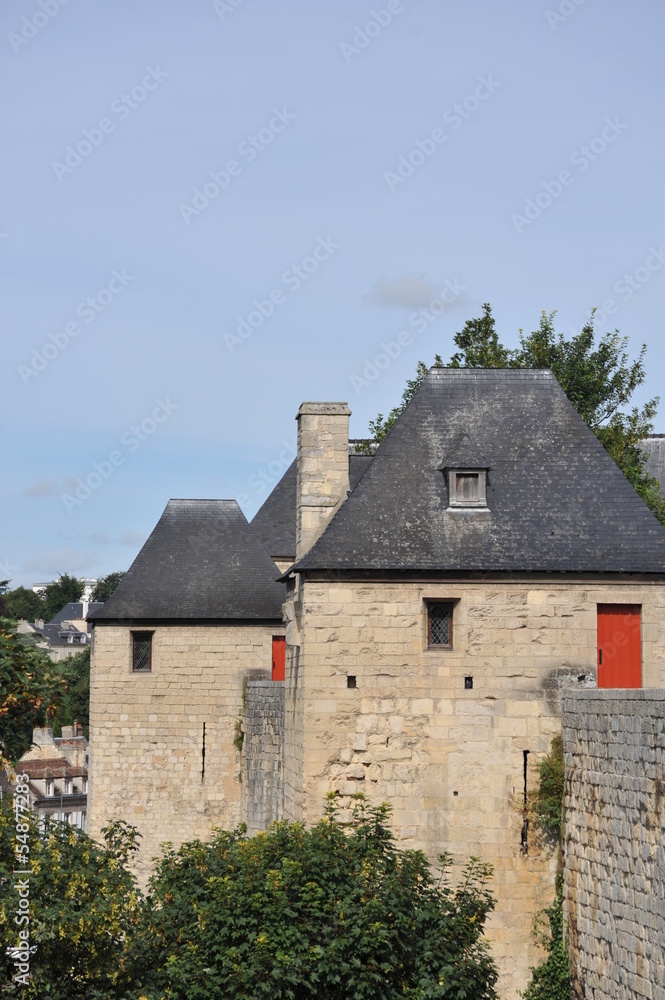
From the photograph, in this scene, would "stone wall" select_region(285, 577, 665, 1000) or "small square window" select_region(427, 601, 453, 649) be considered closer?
"stone wall" select_region(285, 577, 665, 1000)

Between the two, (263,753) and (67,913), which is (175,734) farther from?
(67,913)

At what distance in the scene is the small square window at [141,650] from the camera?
2616cm

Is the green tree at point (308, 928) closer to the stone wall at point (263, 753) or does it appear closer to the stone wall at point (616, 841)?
the stone wall at point (616, 841)

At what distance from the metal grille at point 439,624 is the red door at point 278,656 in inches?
360

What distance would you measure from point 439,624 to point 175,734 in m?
10.3

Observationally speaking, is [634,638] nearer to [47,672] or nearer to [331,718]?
[331,718]

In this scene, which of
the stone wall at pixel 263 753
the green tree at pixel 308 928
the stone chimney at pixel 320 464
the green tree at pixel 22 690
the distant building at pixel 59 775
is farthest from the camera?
the distant building at pixel 59 775

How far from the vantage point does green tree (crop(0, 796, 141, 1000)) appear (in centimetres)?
1193

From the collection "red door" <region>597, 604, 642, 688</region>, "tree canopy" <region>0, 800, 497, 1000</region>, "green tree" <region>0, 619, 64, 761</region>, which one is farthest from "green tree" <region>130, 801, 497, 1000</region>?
"red door" <region>597, 604, 642, 688</region>

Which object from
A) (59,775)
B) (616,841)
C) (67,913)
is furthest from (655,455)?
(59,775)

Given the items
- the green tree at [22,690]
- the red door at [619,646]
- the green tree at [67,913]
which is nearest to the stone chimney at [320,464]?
the red door at [619,646]

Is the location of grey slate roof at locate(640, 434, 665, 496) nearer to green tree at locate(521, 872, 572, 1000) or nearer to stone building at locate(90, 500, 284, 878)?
stone building at locate(90, 500, 284, 878)

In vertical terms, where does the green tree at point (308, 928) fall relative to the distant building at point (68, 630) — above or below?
below

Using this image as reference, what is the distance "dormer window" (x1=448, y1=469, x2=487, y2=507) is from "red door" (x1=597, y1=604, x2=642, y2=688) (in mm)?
2109
